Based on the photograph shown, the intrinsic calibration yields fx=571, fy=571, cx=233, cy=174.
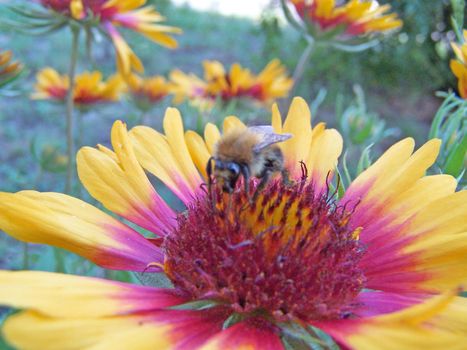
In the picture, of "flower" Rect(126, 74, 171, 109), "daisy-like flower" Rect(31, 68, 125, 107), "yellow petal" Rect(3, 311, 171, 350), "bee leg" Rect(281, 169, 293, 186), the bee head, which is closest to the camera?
"yellow petal" Rect(3, 311, 171, 350)

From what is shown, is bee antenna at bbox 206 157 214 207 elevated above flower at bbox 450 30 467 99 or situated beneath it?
situated beneath

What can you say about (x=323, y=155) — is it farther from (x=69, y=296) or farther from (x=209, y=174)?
(x=69, y=296)

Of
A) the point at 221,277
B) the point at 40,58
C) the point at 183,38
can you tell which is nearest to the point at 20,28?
the point at 221,277

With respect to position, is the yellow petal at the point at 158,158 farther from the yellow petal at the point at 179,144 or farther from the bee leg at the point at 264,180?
the bee leg at the point at 264,180

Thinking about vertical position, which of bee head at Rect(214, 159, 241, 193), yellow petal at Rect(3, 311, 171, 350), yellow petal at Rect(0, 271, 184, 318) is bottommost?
yellow petal at Rect(3, 311, 171, 350)

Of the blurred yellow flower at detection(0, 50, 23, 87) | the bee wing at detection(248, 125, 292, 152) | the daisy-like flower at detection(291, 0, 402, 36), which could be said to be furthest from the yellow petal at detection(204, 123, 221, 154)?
the daisy-like flower at detection(291, 0, 402, 36)

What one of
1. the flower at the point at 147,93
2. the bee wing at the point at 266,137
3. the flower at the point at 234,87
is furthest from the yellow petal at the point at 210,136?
the flower at the point at 147,93

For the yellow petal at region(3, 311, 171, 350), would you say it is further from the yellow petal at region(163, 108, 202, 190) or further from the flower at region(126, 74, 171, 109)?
the flower at region(126, 74, 171, 109)
